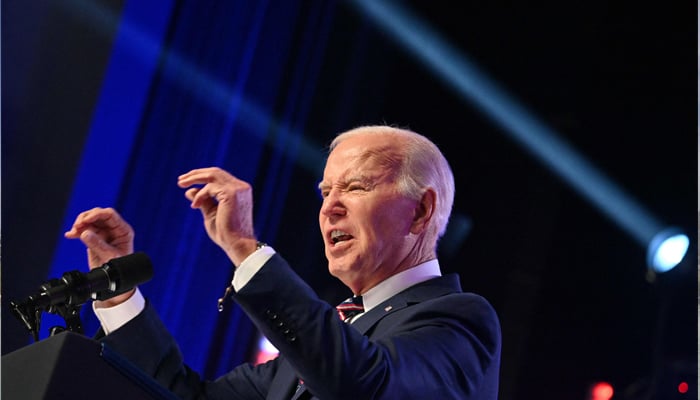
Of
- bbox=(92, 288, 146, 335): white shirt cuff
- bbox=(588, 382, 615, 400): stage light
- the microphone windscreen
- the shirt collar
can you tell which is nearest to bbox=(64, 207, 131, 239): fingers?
bbox=(92, 288, 146, 335): white shirt cuff

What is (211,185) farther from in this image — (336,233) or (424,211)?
(424,211)

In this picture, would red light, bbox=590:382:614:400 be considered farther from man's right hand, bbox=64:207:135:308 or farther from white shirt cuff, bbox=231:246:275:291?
white shirt cuff, bbox=231:246:275:291

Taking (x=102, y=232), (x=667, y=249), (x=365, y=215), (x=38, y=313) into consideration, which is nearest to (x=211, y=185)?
(x=38, y=313)

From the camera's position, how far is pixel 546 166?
5133 millimetres

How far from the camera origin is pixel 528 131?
516 cm

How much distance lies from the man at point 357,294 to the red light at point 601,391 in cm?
336

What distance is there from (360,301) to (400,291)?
0.10 meters

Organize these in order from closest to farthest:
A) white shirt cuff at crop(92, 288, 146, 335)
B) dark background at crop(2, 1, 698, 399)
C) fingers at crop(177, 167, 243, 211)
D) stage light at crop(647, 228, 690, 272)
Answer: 1. fingers at crop(177, 167, 243, 211)
2. white shirt cuff at crop(92, 288, 146, 335)
3. stage light at crop(647, 228, 690, 272)
4. dark background at crop(2, 1, 698, 399)

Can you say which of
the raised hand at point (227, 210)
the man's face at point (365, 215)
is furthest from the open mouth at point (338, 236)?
the raised hand at point (227, 210)

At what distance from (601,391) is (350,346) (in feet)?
13.3

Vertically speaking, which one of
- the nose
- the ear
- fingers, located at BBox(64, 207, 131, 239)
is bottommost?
fingers, located at BBox(64, 207, 131, 239)

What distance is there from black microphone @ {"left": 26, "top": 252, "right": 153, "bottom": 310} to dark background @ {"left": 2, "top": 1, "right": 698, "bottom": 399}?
2.90 metres

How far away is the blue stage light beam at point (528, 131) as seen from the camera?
4656 millimetres

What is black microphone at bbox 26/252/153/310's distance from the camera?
1468 millimetres
